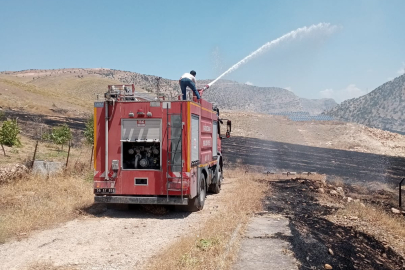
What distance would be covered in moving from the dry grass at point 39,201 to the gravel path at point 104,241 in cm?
51

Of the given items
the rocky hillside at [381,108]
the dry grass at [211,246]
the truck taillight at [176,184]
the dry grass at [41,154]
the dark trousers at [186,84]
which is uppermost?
the rocky hillside at [381,108]

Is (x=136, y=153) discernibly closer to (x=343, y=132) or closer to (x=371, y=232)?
(x=371, y=232)

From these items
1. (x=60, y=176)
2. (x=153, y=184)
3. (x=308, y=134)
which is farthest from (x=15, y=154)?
(x=308, y=134)

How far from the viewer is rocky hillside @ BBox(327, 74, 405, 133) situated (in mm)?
96312

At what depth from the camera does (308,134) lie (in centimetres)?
5800

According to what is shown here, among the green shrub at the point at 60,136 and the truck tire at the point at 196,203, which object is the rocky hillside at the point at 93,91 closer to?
the green shrub at the point at 60,136

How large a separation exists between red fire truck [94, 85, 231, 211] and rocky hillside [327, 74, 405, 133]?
3435 inches

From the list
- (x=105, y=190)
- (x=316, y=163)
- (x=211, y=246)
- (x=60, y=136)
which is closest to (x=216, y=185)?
(x=105, y=190)

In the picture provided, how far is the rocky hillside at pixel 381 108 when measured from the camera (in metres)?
96.3

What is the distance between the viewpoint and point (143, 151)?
11.5 m

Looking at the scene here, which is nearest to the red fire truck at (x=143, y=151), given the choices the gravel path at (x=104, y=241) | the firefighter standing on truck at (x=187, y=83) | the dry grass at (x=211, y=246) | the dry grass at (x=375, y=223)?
the gravel path at (x=104, y=241)

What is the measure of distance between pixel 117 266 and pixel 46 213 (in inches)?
169

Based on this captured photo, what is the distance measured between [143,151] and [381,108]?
108 meters

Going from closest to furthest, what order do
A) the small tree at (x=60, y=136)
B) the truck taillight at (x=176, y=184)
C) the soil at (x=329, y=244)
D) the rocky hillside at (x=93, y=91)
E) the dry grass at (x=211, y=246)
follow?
the dry grass at (x=211, y=246)
the soil at (x=329, y=244)
the truck taillight at (x=176, y=184)
the small tree at (x=60, y=136)
the rocky hillside at (x=93, y=91)
